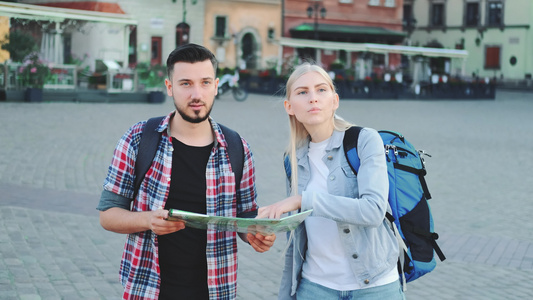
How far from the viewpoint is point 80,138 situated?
14805mm

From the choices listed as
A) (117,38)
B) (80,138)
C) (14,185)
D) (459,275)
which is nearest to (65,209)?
(14,185)

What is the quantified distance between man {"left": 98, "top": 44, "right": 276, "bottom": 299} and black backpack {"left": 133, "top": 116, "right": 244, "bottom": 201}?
0.02m

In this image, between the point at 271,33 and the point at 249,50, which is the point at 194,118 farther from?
the point at 271,33

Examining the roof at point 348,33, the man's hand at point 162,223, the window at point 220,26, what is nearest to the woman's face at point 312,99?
the man's hand at point 162,223

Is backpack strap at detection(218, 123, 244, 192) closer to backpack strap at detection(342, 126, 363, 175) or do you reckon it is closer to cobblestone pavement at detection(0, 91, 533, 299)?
backpack strap at detection(342, 126, 363, 175)

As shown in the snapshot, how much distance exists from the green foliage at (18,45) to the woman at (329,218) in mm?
23556

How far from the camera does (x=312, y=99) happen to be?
285cm

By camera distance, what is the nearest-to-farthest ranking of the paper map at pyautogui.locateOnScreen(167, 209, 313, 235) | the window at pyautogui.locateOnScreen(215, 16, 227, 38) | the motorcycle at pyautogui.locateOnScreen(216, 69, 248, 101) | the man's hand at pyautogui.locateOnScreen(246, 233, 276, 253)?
the paper map at pyautogui.locateOnScreen(167, 209, 313, 235)
the man's hand at pyautogui.locateOnScreen(246, 233, 276, 253)
the motorcycle at pyautogui.locateOnScreen(216, 69, 248, 101)
the window at pyautogui.locateOnScreen(215, 16, 227, 38)

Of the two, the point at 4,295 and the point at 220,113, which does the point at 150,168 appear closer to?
the point at 4,295

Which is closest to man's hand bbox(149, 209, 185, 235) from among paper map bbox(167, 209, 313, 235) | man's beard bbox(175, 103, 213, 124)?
paper map bbox(167, 209, 313, 235)

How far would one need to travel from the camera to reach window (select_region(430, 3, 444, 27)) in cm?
6394

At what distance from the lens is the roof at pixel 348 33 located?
50.0 metres

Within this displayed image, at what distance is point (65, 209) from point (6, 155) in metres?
4.26

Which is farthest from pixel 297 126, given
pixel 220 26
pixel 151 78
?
pixel 220 26
